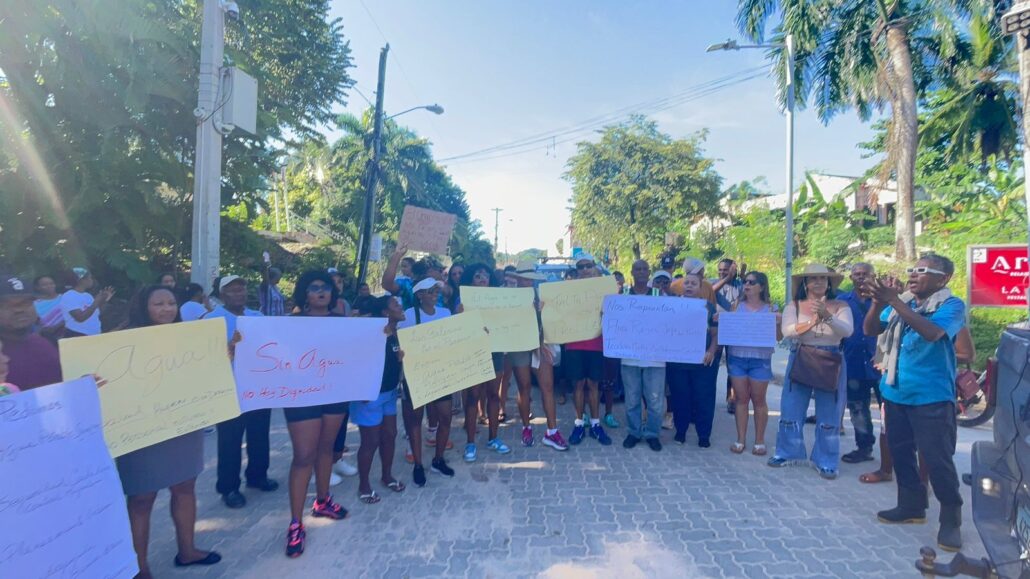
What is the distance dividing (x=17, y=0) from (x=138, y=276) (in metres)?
3.84

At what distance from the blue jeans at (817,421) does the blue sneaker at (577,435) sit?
1787 millimetres

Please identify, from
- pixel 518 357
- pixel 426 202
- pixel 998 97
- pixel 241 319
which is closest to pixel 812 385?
pixel 518 357

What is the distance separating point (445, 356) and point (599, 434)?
6.76 feet

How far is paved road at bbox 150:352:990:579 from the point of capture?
3088 mm

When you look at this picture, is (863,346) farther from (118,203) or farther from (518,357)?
(118,203)

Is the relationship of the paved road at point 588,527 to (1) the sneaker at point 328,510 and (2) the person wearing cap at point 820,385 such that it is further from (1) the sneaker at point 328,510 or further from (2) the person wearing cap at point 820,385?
(2) the person wearing cap at point 820,385

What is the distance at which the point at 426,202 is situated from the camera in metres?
34.6

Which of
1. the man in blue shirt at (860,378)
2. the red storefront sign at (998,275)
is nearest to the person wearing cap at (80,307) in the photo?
the man in blue shirt at (860,378)

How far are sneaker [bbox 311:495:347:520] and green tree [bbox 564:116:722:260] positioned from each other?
20.1m

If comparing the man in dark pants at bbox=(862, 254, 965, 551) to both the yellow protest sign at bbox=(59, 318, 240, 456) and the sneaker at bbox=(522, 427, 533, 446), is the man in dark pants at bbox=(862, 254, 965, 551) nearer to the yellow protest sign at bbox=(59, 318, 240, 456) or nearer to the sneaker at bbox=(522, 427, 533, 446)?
the sneaker at bbox=(522, 427, 533, 446)

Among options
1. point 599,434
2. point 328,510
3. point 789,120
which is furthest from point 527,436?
point 789,120

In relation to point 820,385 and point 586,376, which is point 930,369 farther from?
point 586,376

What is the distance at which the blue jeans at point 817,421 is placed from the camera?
14.4ft

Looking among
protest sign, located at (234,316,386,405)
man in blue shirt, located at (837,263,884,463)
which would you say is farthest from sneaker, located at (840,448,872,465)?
protest sign, located at (234,316,386,405)
